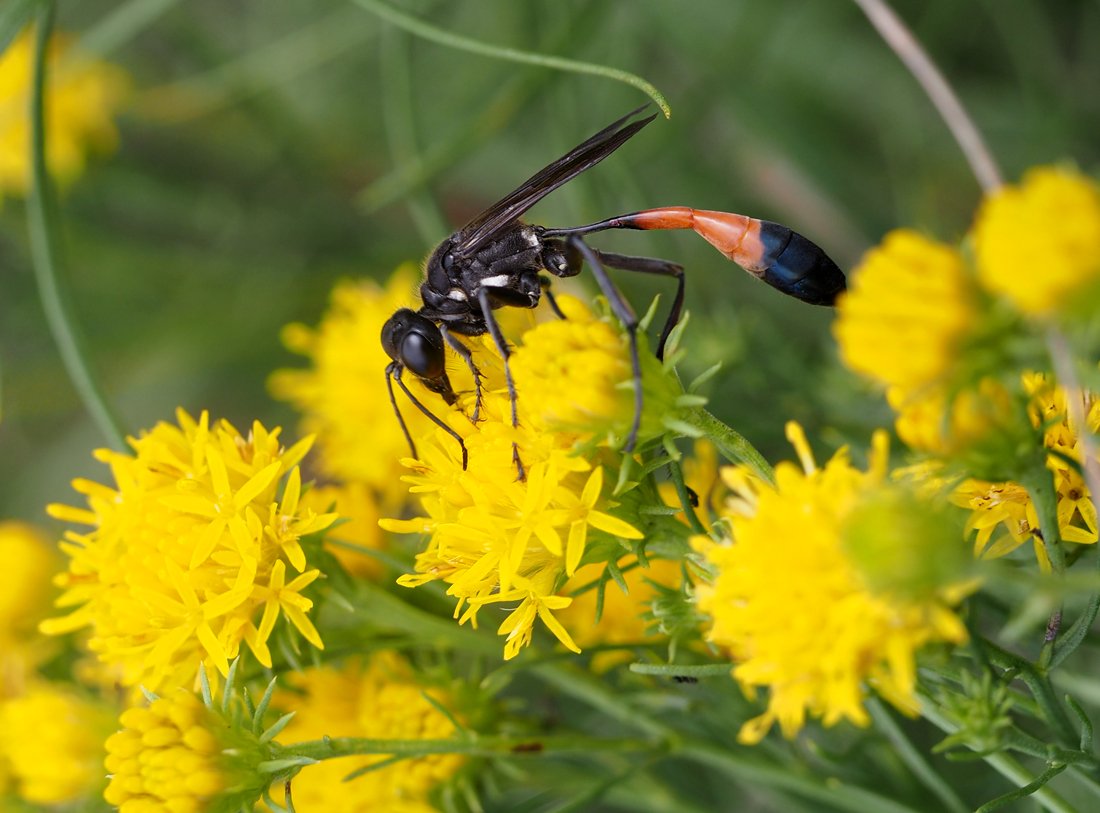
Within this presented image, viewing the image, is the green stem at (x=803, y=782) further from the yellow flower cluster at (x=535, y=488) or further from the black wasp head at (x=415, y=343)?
the black wasp head at (x=415, y=343)

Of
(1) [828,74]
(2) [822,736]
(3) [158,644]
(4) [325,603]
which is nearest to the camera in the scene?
(3) [158,644]

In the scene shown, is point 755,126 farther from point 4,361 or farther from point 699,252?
point 4,361

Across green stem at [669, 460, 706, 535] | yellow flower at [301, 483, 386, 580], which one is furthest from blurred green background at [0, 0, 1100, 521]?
green stem at [669, 460, 706, 535]

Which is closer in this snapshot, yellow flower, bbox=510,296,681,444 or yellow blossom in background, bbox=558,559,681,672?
yellow flower, bbox=510,296,681,444

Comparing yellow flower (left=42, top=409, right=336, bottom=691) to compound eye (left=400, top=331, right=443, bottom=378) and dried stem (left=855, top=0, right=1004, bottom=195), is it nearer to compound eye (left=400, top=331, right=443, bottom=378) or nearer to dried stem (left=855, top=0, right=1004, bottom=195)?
compound eye (left=400, top=331, right=443, bottom=378)

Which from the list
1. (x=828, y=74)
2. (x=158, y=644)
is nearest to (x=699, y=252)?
(x=828, y=74)

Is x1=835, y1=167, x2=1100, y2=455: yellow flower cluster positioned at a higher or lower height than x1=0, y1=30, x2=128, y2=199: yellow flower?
lower

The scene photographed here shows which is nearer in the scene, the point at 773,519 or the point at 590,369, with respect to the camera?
the point at 773,519
